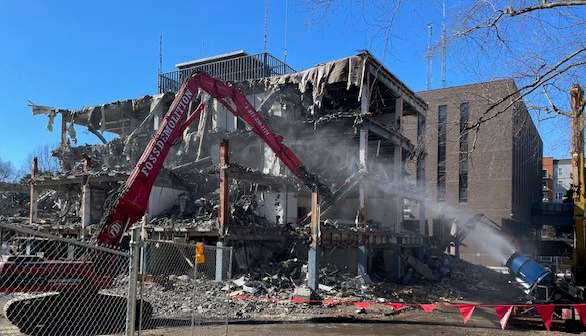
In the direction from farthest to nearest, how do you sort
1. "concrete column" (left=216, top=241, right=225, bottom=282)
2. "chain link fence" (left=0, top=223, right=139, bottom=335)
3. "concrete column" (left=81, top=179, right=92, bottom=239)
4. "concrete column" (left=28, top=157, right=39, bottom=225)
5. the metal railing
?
1. the metal railing
2. "concrete column" (left=28, top=157, right=39, bottom=225)
3. "concrete column" (left=81, top=179, right=92, bottom=239)
4. "concrete column" (left=216, top=241, right=225, bottom=282)
5. "chain link fence" (left=0, top=223, right=139, bottom=335)

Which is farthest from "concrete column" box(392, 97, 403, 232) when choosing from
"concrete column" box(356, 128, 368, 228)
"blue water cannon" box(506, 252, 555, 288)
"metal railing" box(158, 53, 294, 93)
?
"blue water cannon" box(506, 252, 555, 288)

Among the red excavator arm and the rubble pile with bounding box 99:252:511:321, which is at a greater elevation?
the red excavator arm

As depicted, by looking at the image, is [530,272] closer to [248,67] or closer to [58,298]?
[58,298]

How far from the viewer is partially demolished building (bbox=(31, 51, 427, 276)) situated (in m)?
24.3

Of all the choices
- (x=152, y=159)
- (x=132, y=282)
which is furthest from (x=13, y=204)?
(x=132, y=282)

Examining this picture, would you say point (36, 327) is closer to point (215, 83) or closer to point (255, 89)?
point (215, 83)

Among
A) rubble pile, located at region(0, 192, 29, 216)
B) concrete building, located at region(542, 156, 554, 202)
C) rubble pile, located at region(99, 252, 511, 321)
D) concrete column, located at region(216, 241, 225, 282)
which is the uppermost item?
concrete building, located at region(542, 156, 554, 202)

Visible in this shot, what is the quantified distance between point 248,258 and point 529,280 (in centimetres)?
1081

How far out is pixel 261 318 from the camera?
15.3 m

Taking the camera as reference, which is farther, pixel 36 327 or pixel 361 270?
pixel 361 270

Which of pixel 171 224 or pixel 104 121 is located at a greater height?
pixel 104 121

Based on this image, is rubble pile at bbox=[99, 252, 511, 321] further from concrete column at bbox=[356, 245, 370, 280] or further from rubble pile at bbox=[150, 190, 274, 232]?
rubble pile at bbox=[150, 190, 274, 232]

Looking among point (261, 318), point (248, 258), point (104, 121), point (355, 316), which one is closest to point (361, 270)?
point (248, 258)

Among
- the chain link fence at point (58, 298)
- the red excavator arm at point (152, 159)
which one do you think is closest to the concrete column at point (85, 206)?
the red excavator arm at point (152, 159)
